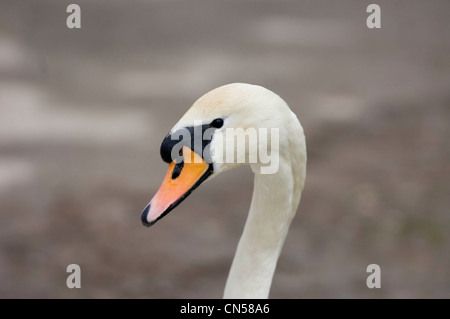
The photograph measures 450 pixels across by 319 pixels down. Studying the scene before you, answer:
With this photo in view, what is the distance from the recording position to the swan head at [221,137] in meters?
1.97

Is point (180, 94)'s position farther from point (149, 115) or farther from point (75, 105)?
point (75, 105)

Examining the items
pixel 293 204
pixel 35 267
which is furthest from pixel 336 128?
pixel 293 204

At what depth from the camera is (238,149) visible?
Answer: 2021 mm

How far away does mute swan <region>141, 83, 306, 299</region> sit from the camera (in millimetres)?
1976

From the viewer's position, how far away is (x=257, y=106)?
198cm

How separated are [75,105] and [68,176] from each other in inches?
32.1

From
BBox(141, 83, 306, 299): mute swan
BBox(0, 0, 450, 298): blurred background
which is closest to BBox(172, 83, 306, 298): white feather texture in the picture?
BBox(141, 83, 306, 299): mute swan

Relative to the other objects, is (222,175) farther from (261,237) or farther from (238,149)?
(238,149)

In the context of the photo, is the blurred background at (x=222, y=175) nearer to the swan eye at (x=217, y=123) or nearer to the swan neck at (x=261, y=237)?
the swan neck at (x=261, y=237)

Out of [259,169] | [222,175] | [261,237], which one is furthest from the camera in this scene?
[222,175]

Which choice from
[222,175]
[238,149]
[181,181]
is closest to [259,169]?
[238,149]

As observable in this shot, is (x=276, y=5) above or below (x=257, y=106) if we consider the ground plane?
above

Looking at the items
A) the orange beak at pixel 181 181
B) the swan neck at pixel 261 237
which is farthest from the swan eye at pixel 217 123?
the swan neck at pixel 261 237

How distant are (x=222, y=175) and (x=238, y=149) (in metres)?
3.12
